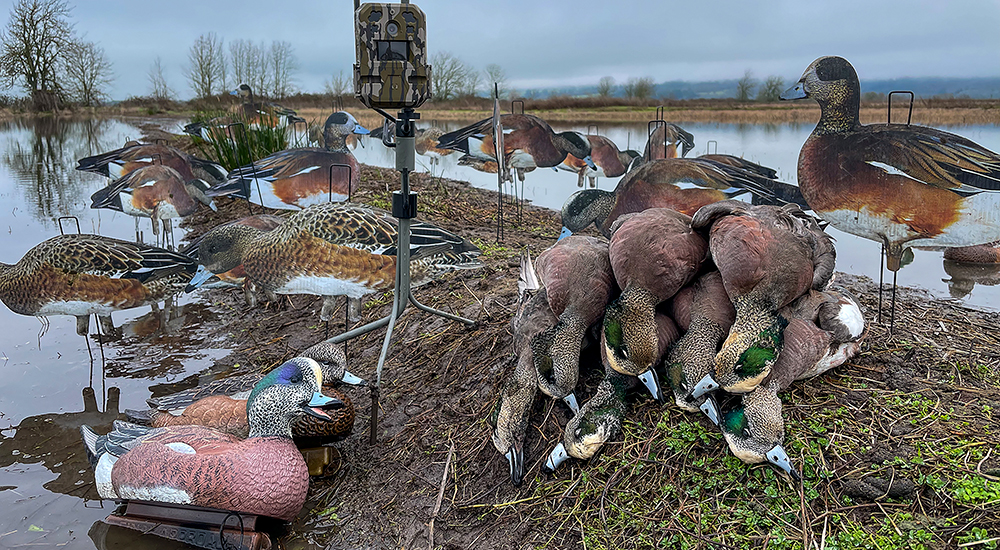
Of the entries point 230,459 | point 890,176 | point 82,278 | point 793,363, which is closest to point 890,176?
point 890,176

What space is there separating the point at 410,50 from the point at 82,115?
3830 cm

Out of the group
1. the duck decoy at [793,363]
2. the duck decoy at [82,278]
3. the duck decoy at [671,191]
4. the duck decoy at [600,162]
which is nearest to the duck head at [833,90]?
the duck decoy at [793,363]

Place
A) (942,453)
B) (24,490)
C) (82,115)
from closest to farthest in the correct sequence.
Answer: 1. (942,453)
2. (24,490)
3. (82,115)

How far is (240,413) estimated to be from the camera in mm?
3637

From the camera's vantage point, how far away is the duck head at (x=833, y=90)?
3730 millimetres

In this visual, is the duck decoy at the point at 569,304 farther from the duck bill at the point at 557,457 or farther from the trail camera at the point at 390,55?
the trail camera at the point at 390,55

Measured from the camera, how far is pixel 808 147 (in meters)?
3.85

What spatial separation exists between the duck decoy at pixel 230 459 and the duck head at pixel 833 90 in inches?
124

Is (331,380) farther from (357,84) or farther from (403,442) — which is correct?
(357,84)

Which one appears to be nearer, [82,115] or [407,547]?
[407,547]

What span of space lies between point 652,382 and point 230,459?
6.61 feet

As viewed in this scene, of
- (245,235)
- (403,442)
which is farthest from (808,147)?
(245,235)

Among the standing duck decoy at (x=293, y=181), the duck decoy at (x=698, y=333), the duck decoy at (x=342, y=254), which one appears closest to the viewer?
the duck decoy at (x=698, y=333)

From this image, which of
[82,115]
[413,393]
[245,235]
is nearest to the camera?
[413,393]
